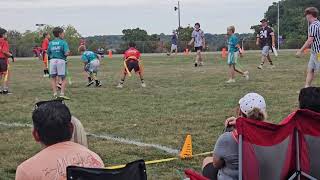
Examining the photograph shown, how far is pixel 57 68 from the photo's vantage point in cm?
1416

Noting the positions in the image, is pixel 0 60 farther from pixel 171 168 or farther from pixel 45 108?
pixel 45 108

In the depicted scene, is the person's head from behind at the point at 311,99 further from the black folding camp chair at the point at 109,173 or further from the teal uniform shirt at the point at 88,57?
the teal uniform shirt at the point at 88,57

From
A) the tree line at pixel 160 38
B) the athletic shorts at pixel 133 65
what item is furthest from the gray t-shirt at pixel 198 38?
the tree line at pixel 160 38

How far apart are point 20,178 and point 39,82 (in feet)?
53.9

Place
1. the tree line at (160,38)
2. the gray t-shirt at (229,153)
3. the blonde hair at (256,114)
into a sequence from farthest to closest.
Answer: the tree line at (160,38) < the blonde hair at (256,114) < the gray t-shirt at (229,153)

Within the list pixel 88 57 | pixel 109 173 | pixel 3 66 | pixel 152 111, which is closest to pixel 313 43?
pixel 152 111

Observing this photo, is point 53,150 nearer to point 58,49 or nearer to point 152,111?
point 152,111

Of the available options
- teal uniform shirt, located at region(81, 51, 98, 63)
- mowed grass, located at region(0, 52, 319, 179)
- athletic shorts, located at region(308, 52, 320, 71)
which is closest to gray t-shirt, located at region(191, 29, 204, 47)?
mowed grass, located at region(0, 52, 319, 179)

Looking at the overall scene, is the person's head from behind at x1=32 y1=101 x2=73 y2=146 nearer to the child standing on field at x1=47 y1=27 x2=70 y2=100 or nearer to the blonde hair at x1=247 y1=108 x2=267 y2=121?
the blonde hair at x1=247 y1=108 x2=267 y2=121

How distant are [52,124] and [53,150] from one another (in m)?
0.15

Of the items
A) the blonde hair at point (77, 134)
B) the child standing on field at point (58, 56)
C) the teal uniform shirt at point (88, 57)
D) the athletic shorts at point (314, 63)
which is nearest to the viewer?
the blonde hair at point (77, 134)

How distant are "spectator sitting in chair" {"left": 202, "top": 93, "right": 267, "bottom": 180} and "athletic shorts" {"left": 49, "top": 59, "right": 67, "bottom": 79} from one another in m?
9.82

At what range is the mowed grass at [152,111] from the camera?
7623 mm

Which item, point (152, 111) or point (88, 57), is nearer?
point (152, 111)
